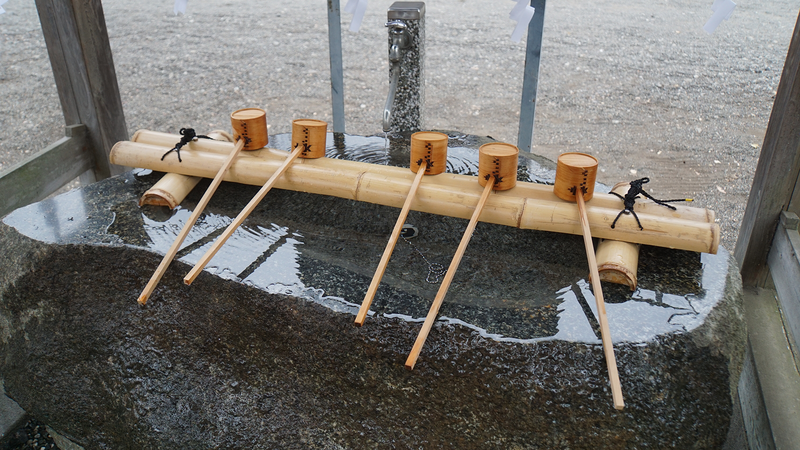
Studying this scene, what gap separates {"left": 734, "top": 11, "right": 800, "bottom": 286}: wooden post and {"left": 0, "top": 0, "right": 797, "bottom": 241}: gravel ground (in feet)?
5.95

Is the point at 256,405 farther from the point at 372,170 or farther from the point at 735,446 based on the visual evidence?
the point at 735,446

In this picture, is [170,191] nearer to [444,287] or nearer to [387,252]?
[387,252]

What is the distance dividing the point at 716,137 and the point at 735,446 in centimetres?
462

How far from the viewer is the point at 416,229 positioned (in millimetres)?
2268

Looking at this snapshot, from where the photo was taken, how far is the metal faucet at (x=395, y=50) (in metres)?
2.91

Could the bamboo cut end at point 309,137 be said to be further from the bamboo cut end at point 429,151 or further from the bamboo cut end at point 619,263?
the bamboo cut end at point 619,263

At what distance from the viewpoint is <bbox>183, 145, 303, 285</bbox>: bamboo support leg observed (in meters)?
1.72

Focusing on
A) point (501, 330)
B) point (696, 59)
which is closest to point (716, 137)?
point (696, 59)

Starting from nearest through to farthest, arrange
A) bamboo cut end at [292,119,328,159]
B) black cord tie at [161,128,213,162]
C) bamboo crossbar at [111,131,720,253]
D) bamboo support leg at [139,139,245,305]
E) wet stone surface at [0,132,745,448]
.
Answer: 1. wet stone surface at [0,132,745,448]
2. bamboo support leg at [139,139,245,305]
3. bamboo crossbar at [111,131,720,253]
4. bamboo cut end at [292,119,328,159]
5. black cord tie at [161,128,213,162]

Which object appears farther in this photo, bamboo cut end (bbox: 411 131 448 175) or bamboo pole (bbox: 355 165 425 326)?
bamboo cut end (bbox: 411 131 448 175)

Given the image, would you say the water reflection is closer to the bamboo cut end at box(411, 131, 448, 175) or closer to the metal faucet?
the bamboo cut end at box(411, 131, 448, 175)

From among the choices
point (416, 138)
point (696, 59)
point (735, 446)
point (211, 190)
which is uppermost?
point (416, 138)

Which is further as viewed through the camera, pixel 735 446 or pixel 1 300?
pixel 735 446

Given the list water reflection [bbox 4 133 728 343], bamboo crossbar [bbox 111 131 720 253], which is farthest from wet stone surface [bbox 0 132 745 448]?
bamboo crossbar [bbox 111 131 720 253]
